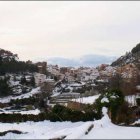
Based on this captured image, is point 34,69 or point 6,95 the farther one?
point 34,69

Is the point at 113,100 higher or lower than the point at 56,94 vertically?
higher

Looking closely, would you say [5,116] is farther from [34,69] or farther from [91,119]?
[34,69]

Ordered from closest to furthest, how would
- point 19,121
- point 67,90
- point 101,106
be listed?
point 101,106
point 19,121
point 67,90

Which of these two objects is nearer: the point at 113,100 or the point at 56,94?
the point at 113,100

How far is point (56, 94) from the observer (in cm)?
7156

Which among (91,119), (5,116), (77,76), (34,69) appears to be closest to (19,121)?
(5,116)

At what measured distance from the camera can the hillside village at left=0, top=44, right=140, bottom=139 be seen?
74.9 ft

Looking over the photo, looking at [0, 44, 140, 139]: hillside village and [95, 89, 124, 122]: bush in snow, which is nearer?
[95, 89, 124, 122]: bush in snow

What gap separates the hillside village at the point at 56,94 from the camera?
2282 cm

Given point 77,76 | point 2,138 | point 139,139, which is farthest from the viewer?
point 77,76

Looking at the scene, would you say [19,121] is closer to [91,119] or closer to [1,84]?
[91,119]

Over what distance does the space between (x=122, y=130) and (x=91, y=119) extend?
5138mm

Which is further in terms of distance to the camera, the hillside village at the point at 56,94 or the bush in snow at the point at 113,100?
the hillside village at the point at 56,94

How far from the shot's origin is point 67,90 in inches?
3056
